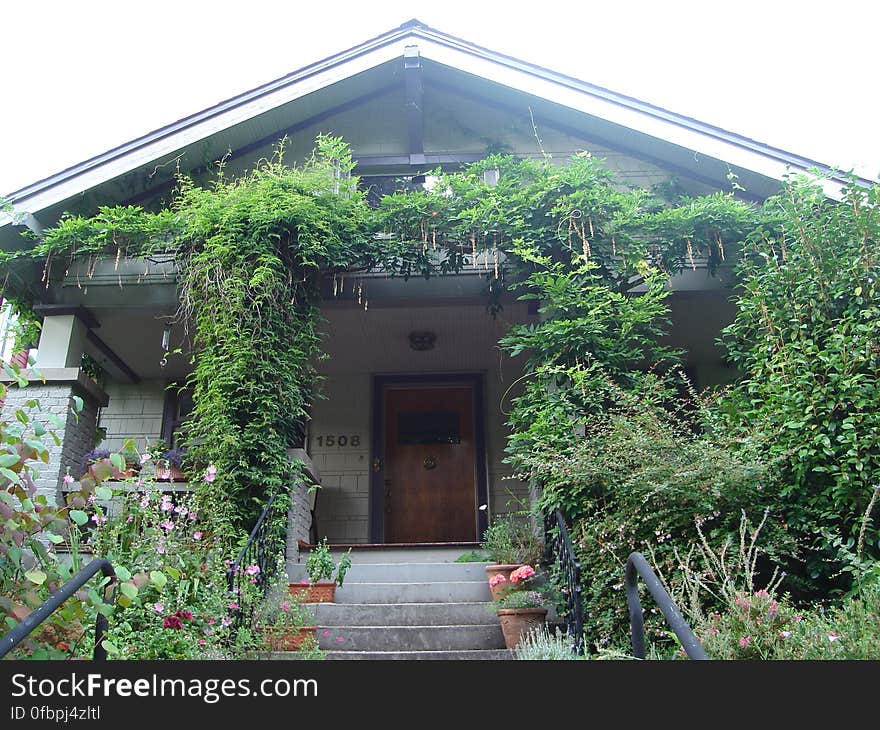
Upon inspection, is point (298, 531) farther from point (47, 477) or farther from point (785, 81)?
point (785, 81)

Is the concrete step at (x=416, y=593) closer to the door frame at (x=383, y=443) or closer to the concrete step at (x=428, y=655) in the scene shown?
the concrete step at (x=428, y=655)

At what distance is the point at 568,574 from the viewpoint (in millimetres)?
4438

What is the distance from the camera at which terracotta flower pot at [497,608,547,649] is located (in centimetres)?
461

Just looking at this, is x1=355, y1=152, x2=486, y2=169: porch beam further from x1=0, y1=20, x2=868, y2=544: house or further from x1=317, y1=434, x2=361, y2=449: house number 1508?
x1=317, y1=434, x2=361, y2=449: house number 1508

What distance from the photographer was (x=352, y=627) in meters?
4.89


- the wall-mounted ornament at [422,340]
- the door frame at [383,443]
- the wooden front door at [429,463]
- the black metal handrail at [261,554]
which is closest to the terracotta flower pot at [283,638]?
the black metal handrail at [261,554]

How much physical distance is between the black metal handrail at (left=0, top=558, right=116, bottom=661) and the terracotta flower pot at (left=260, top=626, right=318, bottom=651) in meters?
1.53

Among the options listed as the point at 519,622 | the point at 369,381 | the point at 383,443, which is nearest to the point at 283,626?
the point at 519,622

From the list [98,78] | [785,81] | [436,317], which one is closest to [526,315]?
[436,317]

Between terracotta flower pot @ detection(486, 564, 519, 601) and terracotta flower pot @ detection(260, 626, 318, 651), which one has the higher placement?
terracotta flower pot @ detection(486, 564, 519, 601)

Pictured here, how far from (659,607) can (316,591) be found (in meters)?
3.19


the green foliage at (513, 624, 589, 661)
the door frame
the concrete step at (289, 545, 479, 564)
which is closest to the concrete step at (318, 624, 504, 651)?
the green foliage at (513, 624, 589, 661)

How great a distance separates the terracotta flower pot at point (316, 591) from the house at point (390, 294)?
758 mm

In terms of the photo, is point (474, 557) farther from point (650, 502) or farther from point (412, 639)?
point (650, 502)
